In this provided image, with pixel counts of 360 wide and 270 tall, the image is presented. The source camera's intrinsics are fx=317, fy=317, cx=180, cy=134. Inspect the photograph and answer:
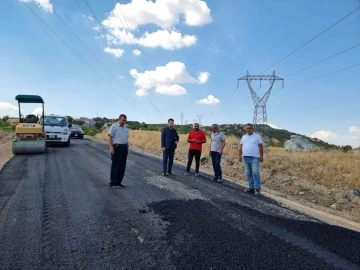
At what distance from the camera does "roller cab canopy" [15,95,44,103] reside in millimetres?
17141

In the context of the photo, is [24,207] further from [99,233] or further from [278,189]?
[278,189]

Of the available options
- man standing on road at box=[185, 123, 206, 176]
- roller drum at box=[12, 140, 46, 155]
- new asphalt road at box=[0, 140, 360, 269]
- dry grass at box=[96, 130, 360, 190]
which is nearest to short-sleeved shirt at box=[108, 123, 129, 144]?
new asphalt road at box=[0, 140, 360, 269]

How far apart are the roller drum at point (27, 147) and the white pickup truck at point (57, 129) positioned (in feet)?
12.4

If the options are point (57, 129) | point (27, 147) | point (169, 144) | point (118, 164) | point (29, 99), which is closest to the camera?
point (118, 164)

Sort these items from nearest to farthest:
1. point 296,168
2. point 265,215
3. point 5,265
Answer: point 5,265 < point 265,215 < point 296,168

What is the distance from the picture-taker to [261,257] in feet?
12.8

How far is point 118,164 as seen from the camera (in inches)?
319

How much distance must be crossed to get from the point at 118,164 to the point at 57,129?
41.8 ft

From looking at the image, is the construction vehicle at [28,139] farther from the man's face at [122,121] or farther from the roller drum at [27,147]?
the man's face at [122,121]

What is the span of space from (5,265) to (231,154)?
14.5m

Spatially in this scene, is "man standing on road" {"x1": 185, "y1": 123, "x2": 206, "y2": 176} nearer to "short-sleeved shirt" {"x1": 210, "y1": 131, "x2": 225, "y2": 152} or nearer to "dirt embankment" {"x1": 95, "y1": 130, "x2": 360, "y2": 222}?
"short-sleeved shirt" {"x1": 210, "y1": 131, "x2": 225, "y2": 152}

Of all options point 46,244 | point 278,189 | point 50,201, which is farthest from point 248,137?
point 46,244

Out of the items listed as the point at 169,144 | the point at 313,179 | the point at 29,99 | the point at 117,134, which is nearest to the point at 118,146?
the point at 117,134

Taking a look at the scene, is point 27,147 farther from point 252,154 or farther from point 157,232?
point 157,232
